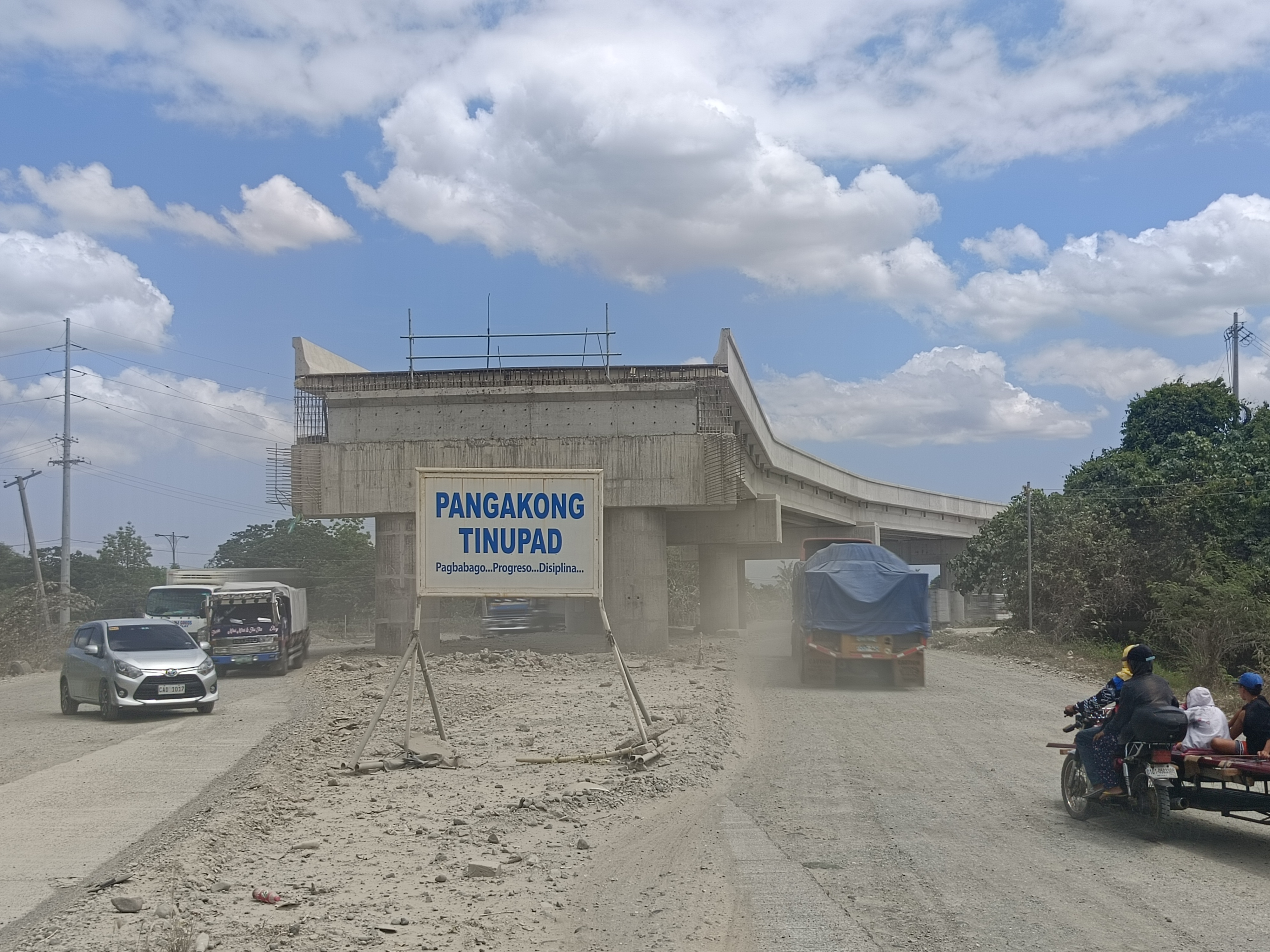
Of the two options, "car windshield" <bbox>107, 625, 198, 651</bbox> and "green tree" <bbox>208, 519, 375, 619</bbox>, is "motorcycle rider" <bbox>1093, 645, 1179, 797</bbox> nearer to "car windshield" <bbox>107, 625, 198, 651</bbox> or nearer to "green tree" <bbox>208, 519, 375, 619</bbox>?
"car windshield" <bbox>107, 625, 198, 651</bbox>

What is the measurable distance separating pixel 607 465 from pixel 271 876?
2521cm

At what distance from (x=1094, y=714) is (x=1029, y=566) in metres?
25.7

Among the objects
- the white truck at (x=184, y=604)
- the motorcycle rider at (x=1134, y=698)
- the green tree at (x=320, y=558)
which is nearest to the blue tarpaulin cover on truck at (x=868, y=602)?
the motorcycle rider at (x=1134, y=698)

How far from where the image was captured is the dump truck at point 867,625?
21.3m

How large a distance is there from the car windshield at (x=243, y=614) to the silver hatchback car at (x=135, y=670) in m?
8.99

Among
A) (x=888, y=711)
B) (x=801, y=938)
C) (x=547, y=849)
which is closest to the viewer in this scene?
(x=801, y=938)

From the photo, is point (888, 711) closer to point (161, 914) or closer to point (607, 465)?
point (161, 914)

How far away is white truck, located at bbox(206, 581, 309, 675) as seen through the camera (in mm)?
27969

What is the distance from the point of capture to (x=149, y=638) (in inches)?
739

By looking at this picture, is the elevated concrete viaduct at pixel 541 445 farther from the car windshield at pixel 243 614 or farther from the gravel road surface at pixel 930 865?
the gravel road surface at pixel 930 865

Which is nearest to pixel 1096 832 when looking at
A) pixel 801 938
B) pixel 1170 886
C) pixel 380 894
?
pixel 1170 886

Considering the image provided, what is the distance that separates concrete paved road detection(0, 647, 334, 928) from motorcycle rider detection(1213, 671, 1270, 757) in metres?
8.90

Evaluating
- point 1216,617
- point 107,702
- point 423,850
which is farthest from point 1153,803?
point 1216,617

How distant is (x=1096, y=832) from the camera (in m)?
9.01
